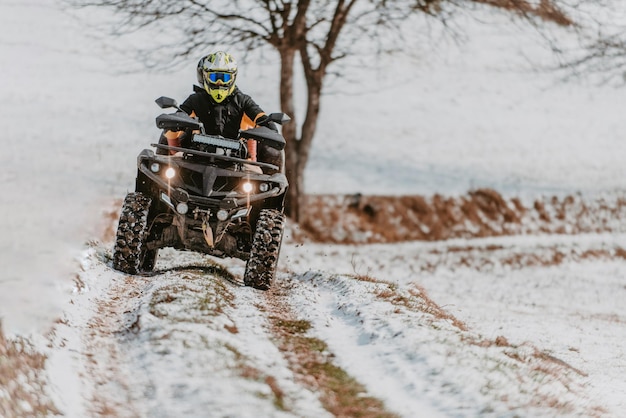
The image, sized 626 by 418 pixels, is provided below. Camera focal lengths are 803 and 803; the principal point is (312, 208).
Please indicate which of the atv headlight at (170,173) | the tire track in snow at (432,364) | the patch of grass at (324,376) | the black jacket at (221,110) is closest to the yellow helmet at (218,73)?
the black jacket at (221,110)

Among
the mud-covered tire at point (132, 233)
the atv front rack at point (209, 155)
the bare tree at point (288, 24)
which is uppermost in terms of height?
the bare tree at point (288, 24)

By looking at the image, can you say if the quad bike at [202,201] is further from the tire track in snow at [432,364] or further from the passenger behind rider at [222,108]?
the tire track in snow at [432,364]

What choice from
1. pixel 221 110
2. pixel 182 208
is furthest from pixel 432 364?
pixel 221 110

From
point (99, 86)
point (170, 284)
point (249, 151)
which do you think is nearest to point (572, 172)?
point (99, 86)

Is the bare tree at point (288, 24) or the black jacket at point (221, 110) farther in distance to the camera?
the bare tree at point (288, 24)

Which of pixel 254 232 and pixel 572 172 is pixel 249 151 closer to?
pixel 254 232

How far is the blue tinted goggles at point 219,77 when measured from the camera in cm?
951

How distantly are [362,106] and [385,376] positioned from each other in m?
25.9

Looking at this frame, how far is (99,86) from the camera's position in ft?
94.9

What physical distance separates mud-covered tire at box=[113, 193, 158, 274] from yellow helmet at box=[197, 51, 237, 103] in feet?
5.22

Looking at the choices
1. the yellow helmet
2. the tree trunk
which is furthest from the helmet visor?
the tree trunk

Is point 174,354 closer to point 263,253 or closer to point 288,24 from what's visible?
point 263,253

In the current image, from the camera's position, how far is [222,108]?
32.2 feet

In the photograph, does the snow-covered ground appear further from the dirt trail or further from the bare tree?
the bare tree
